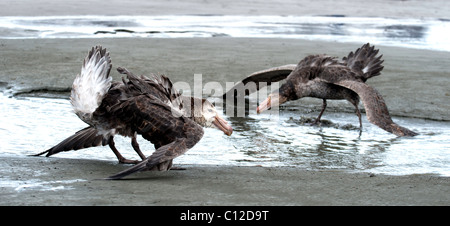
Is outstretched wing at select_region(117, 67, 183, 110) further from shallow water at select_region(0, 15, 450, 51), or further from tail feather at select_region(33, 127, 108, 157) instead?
shallow water at select_region(0, 15, 450, 51)

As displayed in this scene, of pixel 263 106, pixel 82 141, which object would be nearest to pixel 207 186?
pixel 82 141

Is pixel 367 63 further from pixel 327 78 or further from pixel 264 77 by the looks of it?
pixel 264 77

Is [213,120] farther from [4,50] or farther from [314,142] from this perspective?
[4,50]

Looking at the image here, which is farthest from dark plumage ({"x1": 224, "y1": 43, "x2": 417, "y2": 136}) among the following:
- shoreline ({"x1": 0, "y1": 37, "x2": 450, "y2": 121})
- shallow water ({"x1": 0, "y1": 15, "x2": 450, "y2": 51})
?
shallow water ({"x1": 0, "y1": 15, "x2": 450, "y2": 51})

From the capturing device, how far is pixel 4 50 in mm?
14492

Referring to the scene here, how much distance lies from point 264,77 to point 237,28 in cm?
1067

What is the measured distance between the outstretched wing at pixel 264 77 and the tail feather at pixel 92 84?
187 inches

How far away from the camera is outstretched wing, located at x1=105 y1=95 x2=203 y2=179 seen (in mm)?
6059

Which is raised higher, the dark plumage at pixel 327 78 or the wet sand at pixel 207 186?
the dark plumage at pixel 327 78

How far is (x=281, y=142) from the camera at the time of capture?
28.7ft

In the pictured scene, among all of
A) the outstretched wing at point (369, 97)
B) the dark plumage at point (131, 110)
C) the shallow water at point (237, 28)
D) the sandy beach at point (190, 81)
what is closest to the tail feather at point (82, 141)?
the dark plumage at point (131, 110)

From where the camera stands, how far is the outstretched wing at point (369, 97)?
28.6 ft

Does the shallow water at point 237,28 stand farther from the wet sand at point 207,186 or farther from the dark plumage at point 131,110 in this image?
the wet sand at point 207,186
